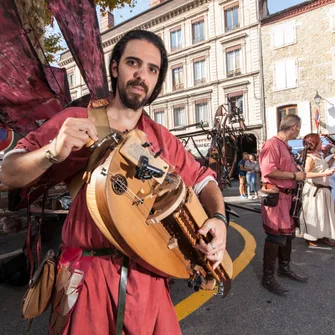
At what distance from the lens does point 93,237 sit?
3.41ft

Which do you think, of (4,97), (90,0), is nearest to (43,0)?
(90,0)

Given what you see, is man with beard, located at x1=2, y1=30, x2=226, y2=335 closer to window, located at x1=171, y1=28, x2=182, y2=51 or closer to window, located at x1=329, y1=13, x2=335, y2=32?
window, located at x1=329, y1=13, x2=335, y2=32

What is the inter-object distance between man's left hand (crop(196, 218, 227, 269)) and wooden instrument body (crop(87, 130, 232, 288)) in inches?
1.2

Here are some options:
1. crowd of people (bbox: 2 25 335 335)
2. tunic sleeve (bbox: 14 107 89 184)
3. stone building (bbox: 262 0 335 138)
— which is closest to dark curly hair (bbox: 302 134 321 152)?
crowd of people (bbox: 2 25 335 335)

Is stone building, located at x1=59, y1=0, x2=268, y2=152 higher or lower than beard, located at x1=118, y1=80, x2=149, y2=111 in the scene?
higher

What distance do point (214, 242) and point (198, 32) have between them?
23.0 m

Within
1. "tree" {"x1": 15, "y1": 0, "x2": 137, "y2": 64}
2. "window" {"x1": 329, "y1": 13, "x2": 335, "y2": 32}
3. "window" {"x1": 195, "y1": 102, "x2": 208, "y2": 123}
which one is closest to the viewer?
"tree" {"x1": 15, "y1": 0, "x2": 137, "y2": 64}

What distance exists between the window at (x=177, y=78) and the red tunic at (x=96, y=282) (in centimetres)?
2192

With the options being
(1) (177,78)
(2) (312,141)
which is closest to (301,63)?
(1) (177,78)

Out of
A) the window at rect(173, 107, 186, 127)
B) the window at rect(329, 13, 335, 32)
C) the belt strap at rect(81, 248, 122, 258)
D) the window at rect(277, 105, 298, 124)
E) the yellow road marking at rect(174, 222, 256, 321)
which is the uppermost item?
the window at rect(329, 13, 335, 32)

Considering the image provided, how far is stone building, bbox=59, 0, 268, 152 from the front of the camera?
18.6m

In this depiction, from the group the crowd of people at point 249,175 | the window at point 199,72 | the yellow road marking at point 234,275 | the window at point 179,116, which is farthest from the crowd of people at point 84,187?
the window at point 179,116

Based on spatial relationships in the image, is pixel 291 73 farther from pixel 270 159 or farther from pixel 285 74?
pixel 270 159

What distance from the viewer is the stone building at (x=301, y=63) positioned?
16031 millimetres
